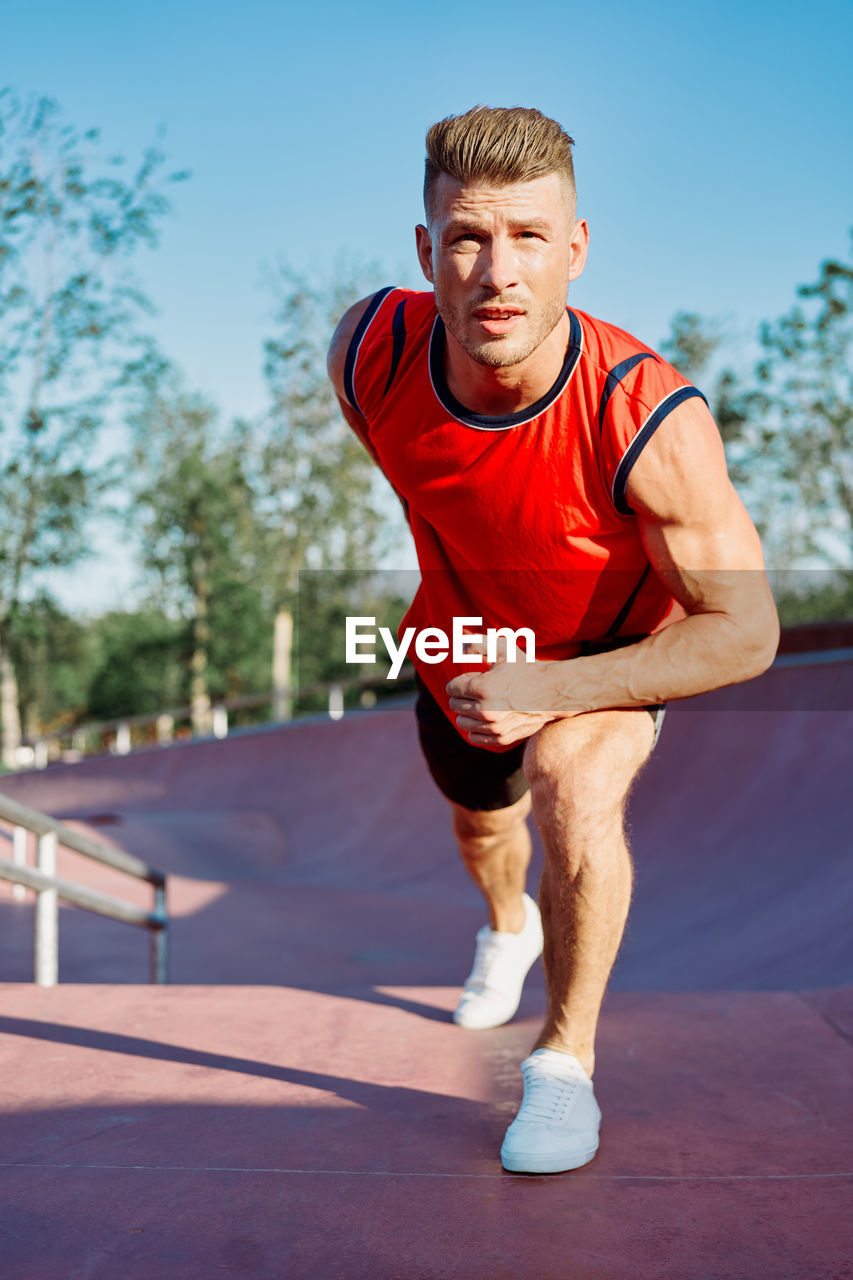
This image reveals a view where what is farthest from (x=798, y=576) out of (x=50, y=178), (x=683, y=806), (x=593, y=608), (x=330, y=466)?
(x=593, y=608)

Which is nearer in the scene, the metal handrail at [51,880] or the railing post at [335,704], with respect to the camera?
the metal handrail at [51,880]

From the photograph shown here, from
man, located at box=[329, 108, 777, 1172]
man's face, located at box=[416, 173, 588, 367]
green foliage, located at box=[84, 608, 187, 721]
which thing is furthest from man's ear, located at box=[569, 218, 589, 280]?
green foliage, located at box=[84, 608, 187, 721]

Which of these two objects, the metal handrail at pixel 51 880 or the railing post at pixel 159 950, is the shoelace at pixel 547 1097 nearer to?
the metal handrail at pixel 51 880

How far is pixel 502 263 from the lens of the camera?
1950 mm

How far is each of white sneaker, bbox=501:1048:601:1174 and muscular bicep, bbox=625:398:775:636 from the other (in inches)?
35.3

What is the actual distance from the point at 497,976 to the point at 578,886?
1044 millimetres

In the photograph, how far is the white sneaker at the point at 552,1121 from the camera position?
1.77m

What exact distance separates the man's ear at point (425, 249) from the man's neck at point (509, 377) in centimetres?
13

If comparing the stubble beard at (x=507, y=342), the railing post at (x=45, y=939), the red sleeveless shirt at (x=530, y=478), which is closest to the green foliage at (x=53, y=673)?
the railing post at (x=45, y=939)

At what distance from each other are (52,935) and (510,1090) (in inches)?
78.8

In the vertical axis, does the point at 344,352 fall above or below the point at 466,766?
above

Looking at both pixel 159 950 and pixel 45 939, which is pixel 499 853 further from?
pixel 159 950

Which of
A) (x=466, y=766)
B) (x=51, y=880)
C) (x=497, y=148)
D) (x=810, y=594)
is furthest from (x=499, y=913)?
(x=810, y=594)

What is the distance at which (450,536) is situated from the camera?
2.29m
